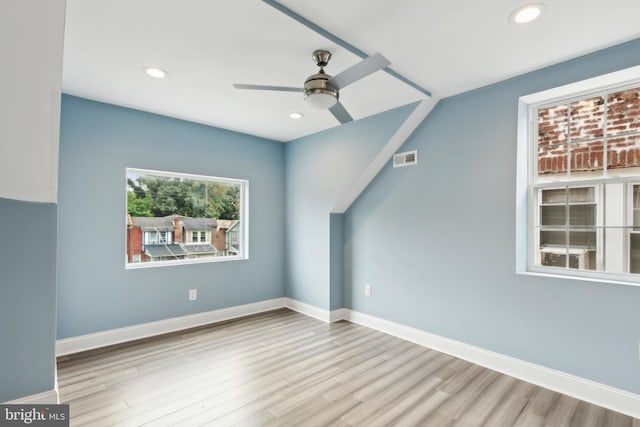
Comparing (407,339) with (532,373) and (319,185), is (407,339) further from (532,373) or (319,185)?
(319,185)

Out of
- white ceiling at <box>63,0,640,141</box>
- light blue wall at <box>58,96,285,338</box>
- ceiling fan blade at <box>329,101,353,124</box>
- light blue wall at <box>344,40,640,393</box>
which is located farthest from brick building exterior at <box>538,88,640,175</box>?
light blue wall at <box>58,96,285,338</box>

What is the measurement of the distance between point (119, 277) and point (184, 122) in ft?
6.25

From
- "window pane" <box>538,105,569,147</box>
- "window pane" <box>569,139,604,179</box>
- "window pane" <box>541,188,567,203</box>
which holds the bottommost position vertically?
"window pane" <box>541,188,567,203</box>

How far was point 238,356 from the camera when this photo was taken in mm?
2951

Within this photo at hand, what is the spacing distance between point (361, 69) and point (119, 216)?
9.63ft

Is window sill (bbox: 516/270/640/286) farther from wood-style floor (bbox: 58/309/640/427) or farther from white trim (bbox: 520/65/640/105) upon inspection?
white trim (bbox: 520/65/640/105)

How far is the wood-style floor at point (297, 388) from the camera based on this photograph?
2051 mm

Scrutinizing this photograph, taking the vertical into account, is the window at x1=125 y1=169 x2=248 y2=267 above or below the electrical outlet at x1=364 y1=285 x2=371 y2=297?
above

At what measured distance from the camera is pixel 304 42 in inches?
81.5

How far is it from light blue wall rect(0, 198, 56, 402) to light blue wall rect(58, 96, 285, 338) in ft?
4.36

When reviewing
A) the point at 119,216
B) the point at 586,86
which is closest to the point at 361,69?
the point at 586,86

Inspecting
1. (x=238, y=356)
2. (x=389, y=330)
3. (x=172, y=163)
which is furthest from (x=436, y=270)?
(x=172, y=163)

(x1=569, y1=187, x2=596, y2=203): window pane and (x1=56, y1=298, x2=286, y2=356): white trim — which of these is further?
(x1=56, y1=298, x2=286, y2=356): white trim

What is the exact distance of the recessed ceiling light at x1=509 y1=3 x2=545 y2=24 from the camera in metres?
1.76
